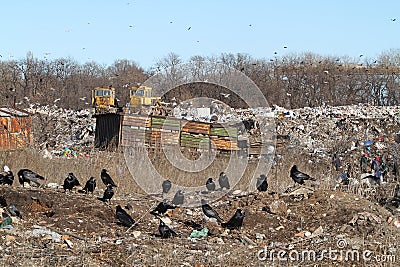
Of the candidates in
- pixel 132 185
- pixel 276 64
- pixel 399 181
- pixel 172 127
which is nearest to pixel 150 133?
pixel 172 127

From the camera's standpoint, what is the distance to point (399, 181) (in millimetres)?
11906

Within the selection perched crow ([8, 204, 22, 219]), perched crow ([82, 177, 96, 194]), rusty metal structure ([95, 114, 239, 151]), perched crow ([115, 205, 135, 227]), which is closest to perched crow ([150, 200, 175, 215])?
perched crow ([115, 205, 135, 227])

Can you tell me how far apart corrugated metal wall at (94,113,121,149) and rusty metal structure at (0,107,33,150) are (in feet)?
7.73

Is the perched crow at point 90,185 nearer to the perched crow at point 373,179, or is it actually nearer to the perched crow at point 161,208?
the perched crow at point 161,208

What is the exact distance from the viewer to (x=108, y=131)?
1861 cm

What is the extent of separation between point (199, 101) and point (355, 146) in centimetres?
925

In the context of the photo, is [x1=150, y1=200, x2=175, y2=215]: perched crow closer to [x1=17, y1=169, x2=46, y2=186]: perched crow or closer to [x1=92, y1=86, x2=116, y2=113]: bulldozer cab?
[x1=17, y1=169, x2=46, y2=186]: perched crow

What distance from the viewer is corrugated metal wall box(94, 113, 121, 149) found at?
1786cm

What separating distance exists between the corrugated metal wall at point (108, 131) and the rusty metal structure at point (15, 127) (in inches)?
92.7

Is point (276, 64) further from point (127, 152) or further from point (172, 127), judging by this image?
point (127, 152)

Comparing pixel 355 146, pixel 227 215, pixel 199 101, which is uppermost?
pixel 199 101

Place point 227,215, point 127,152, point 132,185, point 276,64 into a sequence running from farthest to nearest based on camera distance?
1. point 276,64
2. point 127,152
3. point 132,185
4. point 227,215

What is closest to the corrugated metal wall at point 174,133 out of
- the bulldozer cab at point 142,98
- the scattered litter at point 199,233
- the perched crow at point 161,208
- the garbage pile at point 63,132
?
the garbage pile at point 63,132

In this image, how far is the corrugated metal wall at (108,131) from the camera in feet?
58.6
